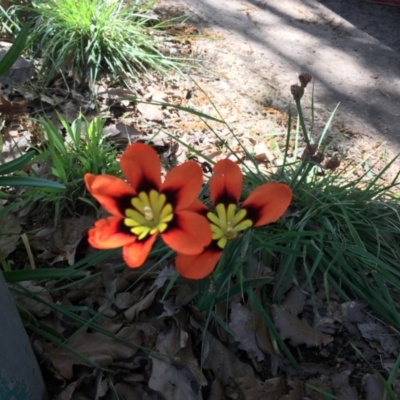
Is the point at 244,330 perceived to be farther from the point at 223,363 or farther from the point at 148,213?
the point at 148,213

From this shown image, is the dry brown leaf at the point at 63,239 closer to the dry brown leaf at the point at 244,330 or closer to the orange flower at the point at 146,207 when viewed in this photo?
the dry brown leaf at the point at 244,330

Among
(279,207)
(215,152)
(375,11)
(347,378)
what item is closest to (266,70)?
(215,152)

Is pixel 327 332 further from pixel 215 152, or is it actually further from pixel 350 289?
pixel 215 152

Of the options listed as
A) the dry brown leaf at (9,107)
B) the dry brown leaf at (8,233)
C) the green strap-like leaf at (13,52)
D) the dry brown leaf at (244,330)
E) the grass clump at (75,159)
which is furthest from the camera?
the dry brown leaf at (9,107)

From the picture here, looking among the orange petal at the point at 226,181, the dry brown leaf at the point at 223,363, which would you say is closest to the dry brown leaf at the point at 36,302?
the dry brown leaf at the point at 223,363

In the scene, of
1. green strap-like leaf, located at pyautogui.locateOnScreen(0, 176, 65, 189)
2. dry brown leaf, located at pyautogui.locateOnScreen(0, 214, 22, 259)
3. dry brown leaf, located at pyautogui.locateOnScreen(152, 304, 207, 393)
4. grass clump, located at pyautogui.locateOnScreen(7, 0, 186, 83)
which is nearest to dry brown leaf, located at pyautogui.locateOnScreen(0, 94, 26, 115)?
grass clump, located at pyautogui.locateOnScreen(7, 0, 186, 83)
